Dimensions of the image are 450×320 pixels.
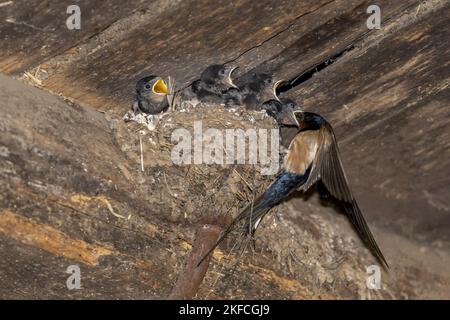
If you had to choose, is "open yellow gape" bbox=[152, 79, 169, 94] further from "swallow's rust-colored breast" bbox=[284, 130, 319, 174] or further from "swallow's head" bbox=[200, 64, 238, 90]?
"swallow's rust-colored breast" bbox=[284, 130, 319, 174]

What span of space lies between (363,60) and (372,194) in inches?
40.2

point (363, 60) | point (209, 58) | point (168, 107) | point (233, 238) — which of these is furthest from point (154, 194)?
point (168, 107)

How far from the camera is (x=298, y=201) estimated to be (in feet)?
13.6

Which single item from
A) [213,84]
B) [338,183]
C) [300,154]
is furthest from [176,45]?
[300,154]

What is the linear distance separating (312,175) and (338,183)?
0.18 m

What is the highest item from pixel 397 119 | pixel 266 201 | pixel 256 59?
pixel 256 59

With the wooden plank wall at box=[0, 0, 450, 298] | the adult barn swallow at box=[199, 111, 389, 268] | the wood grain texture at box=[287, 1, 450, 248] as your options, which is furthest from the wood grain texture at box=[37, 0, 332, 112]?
the adult barn swallow at box=[199, 111, 389, 268]

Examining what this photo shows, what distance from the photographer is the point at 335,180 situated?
3928 mm

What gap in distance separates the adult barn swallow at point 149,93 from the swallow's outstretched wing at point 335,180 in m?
0.67

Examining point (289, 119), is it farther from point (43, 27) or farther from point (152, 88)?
point (43, 27)

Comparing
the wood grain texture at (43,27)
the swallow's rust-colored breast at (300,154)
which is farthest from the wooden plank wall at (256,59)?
the swallow's rust-colored breast at (300,154)

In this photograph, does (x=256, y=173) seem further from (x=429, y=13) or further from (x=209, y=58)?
(x=429, y=13)

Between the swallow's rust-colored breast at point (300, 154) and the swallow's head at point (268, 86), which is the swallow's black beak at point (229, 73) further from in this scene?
the swallow's rust-colored breast at point (300, 154)

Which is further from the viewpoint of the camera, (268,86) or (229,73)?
(268,86)
